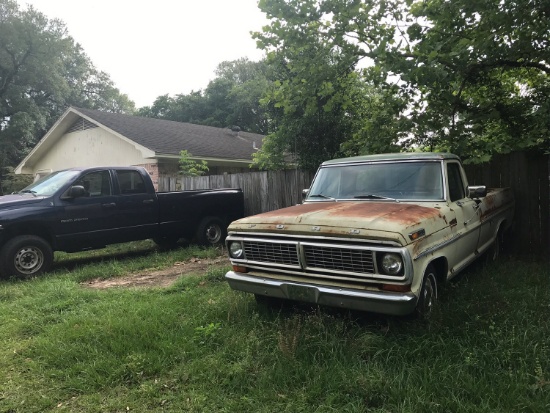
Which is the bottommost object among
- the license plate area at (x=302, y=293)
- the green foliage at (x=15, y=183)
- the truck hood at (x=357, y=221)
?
the license plate area at (x=302, y=293)

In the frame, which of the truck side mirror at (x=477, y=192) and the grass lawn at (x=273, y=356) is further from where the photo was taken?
the truck side mirror at (x=477, y=192)

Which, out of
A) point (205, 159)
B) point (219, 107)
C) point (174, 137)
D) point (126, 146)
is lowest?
point (205, 159)

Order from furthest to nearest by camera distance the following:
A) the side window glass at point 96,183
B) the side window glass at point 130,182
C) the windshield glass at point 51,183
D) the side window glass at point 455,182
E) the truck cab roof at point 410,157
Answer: the side window glass at point 130,182 < the side window glass at point 96,183 < the windshield glass at point 51,183 < the truck cab roof at point 410,157 < the side window glass at point 455,182

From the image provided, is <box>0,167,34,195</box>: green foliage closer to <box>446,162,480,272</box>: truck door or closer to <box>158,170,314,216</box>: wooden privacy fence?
<box>158,170,314,216</box>: wooden privacy fence

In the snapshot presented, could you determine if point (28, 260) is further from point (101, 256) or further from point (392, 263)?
point (392, 263)

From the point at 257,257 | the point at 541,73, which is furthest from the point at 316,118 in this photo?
the point at 257,257

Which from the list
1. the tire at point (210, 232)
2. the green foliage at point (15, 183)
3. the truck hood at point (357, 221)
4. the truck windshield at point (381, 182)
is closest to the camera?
the truck hood at point (357, 221)

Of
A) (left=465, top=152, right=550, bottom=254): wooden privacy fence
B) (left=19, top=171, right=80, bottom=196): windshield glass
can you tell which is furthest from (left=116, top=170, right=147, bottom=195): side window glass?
(left=465, top=152, right=550, bottom=254): wooden privacy fence

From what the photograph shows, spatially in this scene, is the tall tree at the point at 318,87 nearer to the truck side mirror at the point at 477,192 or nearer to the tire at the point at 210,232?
the truck side mirror at the point at 477,192

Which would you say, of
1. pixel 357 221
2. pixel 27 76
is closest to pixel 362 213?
pixel 357 221

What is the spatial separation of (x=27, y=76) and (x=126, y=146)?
67.6 feet

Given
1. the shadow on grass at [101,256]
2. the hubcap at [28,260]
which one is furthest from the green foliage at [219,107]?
the hubcap at [28,260]

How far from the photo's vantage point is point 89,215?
7172 millimetres

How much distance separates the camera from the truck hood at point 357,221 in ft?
10.7
